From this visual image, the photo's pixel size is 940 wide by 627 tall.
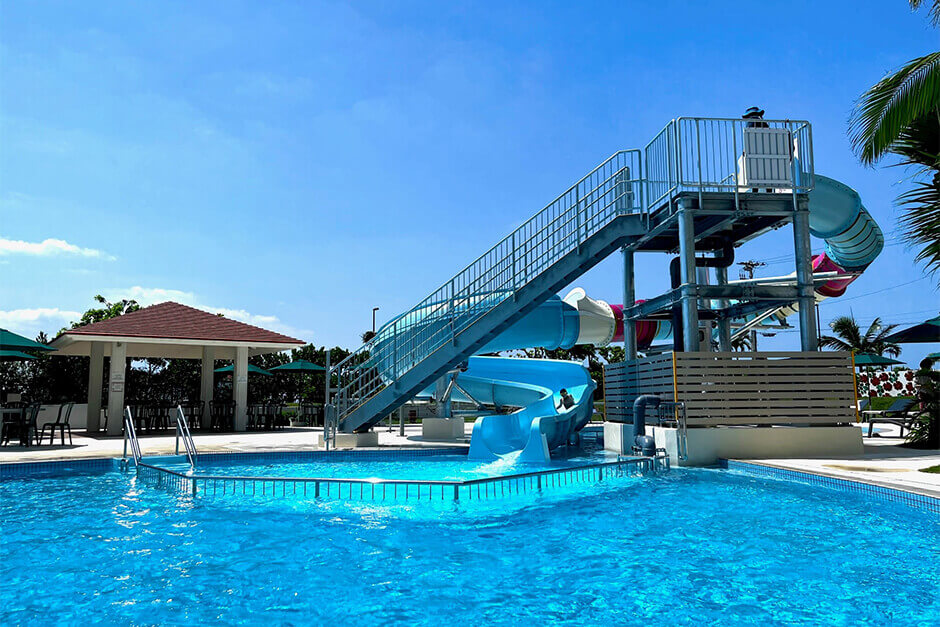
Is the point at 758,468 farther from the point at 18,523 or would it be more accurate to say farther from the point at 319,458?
the point at 18,523

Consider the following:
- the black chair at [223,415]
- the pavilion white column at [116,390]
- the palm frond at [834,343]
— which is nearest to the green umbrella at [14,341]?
the pavilion white column at [116,390]

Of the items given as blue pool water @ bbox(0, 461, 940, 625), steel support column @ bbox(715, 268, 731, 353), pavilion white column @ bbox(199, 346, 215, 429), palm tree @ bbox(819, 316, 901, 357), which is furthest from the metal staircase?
palm tree @ bbox(819, 316, 901, 357)

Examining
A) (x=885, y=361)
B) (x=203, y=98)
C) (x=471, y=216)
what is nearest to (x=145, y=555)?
(x=203, y=98)

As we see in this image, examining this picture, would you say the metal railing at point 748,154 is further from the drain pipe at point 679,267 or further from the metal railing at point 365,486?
the metal railing at point 365,486

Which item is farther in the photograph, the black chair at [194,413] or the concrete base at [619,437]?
the black chair at [194,413]

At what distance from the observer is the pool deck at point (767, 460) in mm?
7109

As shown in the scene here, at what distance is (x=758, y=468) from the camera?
855 cm

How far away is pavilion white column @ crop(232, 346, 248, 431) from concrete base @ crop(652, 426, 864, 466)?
37.6 ft

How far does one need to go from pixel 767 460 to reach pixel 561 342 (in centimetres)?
790

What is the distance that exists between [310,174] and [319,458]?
6.05 meters

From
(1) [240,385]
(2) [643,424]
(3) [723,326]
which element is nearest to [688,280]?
(2) [643,424]

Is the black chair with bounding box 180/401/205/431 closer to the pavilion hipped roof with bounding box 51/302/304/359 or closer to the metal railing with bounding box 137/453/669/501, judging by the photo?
the pavilion hipped roof with bounding box 51/302/304/359

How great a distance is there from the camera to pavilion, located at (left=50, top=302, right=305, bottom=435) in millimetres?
15297

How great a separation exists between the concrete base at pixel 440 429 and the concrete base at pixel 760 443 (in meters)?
6.83
